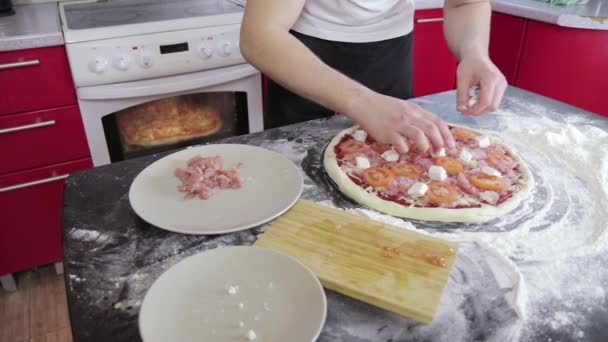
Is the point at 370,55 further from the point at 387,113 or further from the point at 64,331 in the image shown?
the point at 64,331

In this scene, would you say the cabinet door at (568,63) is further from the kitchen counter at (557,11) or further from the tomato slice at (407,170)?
the tomato slice at (407,170)

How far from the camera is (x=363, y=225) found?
74cm

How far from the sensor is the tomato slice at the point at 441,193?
32.3 inches

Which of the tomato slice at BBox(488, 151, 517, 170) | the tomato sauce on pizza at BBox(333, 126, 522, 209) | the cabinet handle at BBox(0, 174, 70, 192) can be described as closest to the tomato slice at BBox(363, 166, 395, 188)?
the tomato sauce on pizza at BBox(333, 126, 522, 209)

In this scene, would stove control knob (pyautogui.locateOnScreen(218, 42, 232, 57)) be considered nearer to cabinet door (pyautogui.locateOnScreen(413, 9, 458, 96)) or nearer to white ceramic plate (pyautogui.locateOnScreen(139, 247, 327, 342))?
cabinet door (pyautogui.locateOnScreen(413, 9, 458, 96))

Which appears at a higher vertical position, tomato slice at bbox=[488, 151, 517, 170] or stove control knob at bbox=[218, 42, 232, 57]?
stove control knob at bbox=[218, 42, 232, 57]

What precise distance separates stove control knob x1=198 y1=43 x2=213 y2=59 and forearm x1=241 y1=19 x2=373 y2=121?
738 millimetres

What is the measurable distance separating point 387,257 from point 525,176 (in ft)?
1.31

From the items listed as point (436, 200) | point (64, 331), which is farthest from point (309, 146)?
point (64, 331)

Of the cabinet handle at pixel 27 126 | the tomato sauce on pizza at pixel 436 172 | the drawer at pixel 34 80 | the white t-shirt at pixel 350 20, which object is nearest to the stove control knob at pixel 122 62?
the drawer at pixel 34 80

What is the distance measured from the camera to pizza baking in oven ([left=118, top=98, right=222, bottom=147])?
5.50ft

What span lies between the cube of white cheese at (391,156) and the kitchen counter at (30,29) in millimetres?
1104

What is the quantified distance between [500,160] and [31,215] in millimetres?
1539

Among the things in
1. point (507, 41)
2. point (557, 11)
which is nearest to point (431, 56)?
point (507, 41)
